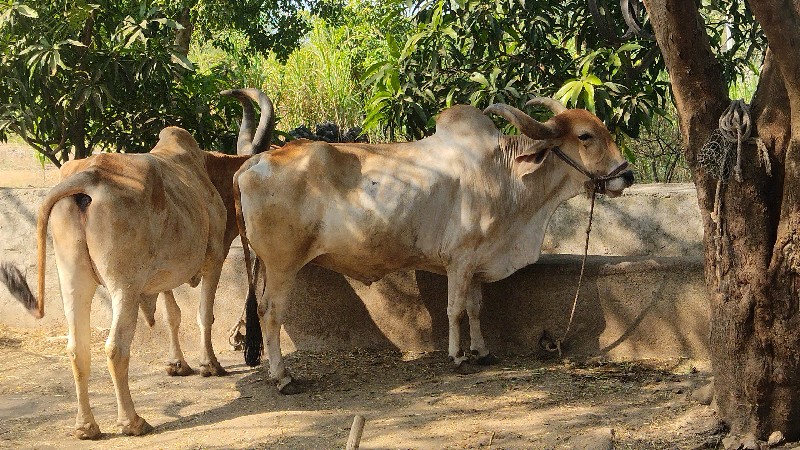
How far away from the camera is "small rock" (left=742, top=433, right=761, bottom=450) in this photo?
4559 mm

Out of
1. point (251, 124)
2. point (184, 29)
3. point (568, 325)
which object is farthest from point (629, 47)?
point (184, 29)

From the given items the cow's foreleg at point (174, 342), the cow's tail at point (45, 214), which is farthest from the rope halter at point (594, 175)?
the cow's tail at point (45, 214)

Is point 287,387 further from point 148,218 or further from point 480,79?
point 480,79

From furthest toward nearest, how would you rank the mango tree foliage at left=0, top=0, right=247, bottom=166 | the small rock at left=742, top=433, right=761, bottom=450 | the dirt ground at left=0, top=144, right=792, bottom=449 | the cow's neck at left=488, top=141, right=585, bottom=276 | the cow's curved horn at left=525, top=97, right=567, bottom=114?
the mango tree foliage at left=0, top=0, right=247, bottom=166 → the cow's curved horn at left=525, top=97, right=567, bottom=114 → the cow's neck at left=488, top=141, right=585, bottom=276 → the dirt ground at left=0, top=144, right=792, bottom=449 → the small rock at left=742, top=433, right=761, bottom=450

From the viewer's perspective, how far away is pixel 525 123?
611 cm

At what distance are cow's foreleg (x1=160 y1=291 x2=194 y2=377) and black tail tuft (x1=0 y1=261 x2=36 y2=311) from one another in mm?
1116

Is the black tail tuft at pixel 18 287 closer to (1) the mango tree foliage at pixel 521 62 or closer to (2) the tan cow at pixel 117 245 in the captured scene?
(2) the tan cow at pixel 117 245

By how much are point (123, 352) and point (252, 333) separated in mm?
1413

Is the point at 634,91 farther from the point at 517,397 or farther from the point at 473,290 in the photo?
the point at 517,397

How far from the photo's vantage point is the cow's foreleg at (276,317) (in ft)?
19.6

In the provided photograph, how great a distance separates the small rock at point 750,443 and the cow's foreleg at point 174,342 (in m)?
3.51

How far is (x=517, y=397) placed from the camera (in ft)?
18.5

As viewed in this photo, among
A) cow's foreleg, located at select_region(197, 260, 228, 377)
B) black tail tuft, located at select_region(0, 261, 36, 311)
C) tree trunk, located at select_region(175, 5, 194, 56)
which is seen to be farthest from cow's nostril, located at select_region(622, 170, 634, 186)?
tree trunk, located at select_region(175, 5, 194, 56)

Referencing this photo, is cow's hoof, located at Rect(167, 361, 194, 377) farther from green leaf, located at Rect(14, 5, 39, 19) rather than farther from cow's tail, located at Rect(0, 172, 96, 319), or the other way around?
green leaf, located at Rect(14, 5, 39, 19)
